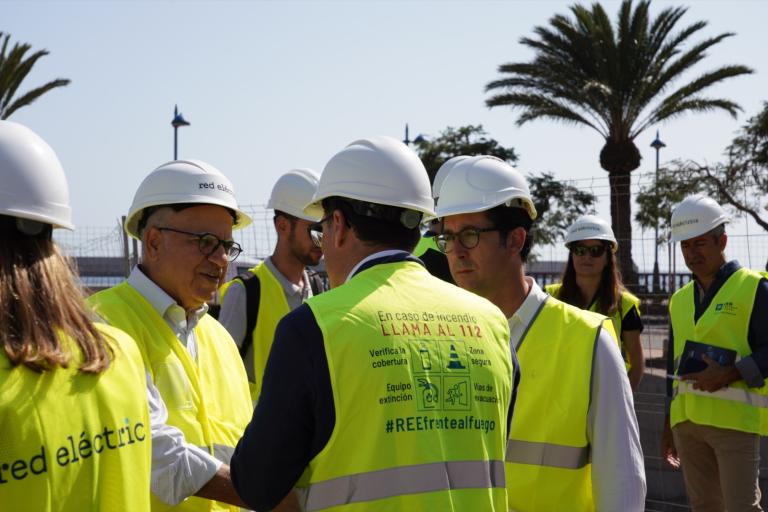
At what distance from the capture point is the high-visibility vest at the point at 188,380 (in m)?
3.47

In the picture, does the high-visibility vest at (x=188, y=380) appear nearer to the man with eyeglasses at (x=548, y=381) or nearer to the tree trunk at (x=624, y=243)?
the man with eyeglasses at (x=548, y=381)

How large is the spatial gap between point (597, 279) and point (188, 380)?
4.67 metres

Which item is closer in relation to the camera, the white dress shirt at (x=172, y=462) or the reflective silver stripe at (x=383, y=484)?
the reflective silver stripe at (x=383, y=484)

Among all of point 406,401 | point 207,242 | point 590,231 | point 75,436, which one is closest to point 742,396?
point 590,231

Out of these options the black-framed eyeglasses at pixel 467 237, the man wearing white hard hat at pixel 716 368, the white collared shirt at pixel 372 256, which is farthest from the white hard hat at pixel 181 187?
the man wearing white hard hat at pixel 716 368

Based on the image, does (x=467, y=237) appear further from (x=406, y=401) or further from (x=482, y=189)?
(x=406, y=401)

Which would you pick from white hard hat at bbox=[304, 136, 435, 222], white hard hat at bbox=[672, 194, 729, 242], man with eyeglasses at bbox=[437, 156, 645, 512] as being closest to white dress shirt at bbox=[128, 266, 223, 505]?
white hard hat at bbox=[304, 136, 435, 222]

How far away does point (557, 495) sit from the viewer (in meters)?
3.40

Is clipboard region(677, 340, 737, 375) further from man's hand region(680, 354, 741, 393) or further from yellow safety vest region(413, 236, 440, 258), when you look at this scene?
yellow safety vest region(413, 236, 440, 258)

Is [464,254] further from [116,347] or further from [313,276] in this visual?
[313,276]

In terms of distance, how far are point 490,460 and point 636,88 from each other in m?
21.5

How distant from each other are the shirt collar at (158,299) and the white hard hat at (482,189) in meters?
1.10

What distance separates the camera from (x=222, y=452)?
3555 millimetres

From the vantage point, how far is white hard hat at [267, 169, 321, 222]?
5926 millimetres
